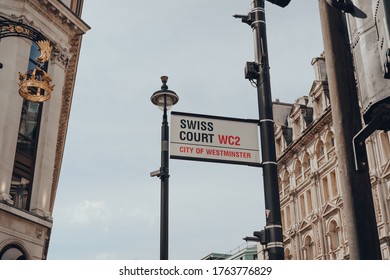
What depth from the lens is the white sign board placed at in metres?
7.26

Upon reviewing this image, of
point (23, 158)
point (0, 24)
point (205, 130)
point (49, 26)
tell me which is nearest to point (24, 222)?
point (23, 158)

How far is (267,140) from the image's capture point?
698 centimetres

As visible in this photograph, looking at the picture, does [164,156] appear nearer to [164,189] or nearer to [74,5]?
[164,189]

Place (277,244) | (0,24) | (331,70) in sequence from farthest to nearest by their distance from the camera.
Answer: (0,24) → (277,244) → (331,70)

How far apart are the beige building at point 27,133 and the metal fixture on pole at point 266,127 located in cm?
2080

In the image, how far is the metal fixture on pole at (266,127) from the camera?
6.39 m

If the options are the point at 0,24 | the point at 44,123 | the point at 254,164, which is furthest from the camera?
the point at 44,123

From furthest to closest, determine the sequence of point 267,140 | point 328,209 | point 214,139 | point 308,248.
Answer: point 308,248, point 328,209, point 214,139, point 267,140

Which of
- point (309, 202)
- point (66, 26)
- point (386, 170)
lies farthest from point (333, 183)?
point (66, 26)

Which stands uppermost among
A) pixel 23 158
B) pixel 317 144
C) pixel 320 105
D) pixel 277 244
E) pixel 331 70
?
pixel 320 105

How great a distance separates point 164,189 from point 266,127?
619 cm

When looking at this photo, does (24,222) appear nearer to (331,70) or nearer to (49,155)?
(49,155)

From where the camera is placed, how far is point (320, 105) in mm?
43969
